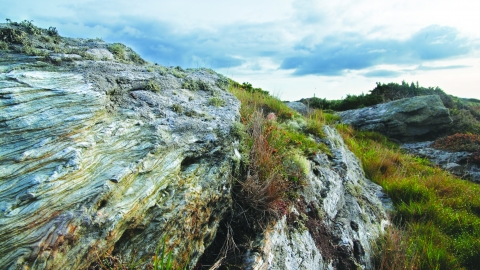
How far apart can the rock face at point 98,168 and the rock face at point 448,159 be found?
12295 millimetres

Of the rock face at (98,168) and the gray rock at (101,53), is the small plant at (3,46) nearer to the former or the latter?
the rock face at (98,168)

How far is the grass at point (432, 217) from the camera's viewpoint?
6.01m

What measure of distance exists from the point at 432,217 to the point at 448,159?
866 cm

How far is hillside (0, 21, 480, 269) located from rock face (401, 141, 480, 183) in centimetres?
706

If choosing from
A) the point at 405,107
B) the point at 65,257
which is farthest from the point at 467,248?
the point at 405,107

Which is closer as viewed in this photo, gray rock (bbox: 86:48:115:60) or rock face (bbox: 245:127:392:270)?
rock face (bbox: 245:127:392:270)

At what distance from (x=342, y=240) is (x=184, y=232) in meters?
3.18

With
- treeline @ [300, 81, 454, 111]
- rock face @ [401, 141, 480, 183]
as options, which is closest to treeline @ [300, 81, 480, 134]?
treeline @ [300, 81, 454, 111]

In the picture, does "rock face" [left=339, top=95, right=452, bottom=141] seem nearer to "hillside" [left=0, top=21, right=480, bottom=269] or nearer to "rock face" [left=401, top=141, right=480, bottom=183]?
"rock face" [left=401, top=141, right=480, bottom=183]

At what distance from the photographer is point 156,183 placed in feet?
11.9

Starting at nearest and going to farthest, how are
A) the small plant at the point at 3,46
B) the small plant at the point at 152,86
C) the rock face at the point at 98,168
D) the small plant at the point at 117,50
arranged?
the rock face at the point at 98,168 < the small plant at the point at 3,46 < the small plant at the point at 152,86 < the small plant at the point at 117,50

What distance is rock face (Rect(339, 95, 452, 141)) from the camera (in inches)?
730

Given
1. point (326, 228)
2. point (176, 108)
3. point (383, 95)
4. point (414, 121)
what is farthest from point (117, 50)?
point (383, 95)

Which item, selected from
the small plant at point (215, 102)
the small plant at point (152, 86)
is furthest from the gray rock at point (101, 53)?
the small plant at point (215, 102)
